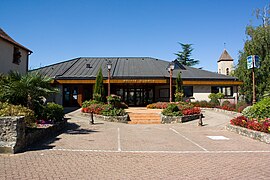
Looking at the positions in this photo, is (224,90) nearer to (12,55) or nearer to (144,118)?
(144,118)

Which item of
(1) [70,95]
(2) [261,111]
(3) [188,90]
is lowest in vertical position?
(2) [261,111]

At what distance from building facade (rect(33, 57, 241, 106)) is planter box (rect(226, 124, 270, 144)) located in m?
12.1

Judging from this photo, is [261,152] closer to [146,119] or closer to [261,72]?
[146,119]

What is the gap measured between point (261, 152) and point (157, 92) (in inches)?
805

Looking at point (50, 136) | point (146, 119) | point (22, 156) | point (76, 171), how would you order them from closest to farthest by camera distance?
point (76, 171)
point (22, 156)
point (50, 136)
point (146, 119)

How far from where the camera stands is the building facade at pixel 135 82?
78.7ft

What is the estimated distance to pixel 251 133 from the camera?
10391mm

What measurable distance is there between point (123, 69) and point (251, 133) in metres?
18.8

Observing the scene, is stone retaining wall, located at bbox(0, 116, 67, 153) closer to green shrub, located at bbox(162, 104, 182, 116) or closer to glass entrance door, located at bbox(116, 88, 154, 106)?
green shrub, located at bbox(162, 104, 182, 116)

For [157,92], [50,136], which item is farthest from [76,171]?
[157,92]

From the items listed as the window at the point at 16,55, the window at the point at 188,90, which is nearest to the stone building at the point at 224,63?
the window at the point at 188,90

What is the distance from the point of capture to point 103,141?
30.6 ft

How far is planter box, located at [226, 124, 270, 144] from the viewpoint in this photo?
30.5 feet

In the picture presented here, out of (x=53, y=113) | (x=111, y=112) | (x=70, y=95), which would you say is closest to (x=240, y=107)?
(x=111, y=112)
